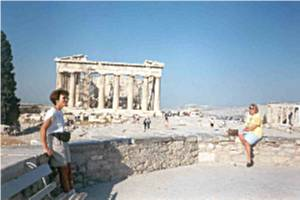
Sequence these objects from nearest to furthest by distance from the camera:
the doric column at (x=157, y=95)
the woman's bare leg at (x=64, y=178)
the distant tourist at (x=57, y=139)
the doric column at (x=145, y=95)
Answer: the distant tourist at (x=57, y=139) < the woman's bare leg at (x=64, y=178) < the doric column at (x=145, y=95) < the doric column at (x=157, y=95)

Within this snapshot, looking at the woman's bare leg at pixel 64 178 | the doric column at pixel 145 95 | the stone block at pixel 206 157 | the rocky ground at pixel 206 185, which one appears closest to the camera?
the woman's bare leg at pixel 64 178

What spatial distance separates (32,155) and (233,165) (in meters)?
6.92

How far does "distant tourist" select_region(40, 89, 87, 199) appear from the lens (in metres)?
5.29

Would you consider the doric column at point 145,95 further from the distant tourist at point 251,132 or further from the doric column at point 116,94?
the distant tourist at point 251,132

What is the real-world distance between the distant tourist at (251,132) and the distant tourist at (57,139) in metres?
5.93

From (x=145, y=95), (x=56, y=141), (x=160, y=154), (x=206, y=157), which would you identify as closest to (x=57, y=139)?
(x=56, y=141)

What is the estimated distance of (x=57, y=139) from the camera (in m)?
5.43

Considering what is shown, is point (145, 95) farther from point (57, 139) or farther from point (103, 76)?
point (57, 139)

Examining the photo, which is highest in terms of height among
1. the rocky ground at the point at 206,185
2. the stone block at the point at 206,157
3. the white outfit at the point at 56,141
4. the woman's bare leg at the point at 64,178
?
the white outfit at the point at 56,141

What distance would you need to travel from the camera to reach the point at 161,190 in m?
7.30

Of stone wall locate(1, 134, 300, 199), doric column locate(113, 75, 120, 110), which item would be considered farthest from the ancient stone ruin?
stone wall locate(1, 134, 300, 199)

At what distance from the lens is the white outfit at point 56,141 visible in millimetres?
5371

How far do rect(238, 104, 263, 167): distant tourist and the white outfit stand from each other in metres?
6.08

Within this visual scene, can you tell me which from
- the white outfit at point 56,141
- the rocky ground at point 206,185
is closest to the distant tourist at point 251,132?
the rocky ground at point 206,185
